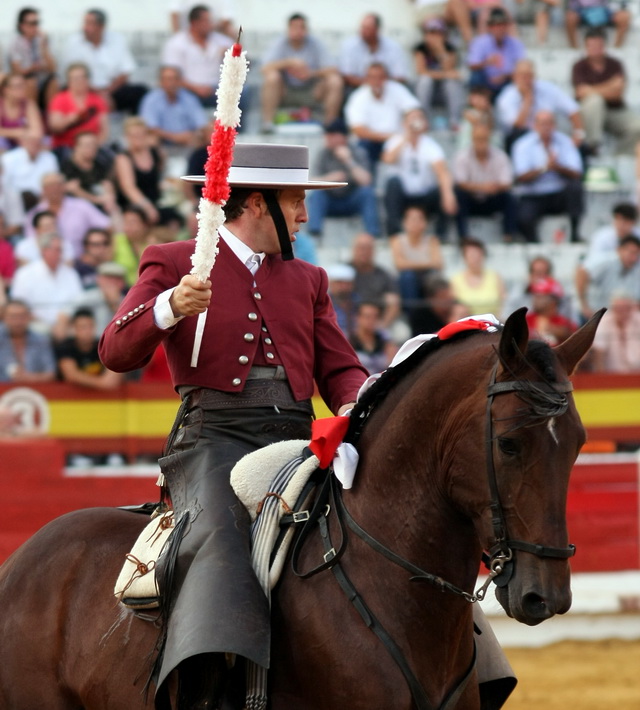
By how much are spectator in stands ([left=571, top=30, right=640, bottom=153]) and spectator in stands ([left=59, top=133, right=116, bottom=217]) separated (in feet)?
17.3

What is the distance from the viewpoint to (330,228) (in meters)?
11.2

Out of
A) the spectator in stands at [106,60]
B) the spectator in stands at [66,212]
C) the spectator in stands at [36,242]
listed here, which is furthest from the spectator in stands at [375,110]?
the spectator in stands at [36,242]

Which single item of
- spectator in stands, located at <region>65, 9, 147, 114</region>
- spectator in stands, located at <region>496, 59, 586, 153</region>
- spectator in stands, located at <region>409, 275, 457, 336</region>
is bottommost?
spectator in stands, located at <region>409, 275, 457, 336</region>

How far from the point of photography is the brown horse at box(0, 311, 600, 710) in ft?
10.3

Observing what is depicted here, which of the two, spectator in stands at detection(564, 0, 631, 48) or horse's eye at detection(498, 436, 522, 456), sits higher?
horse's eye at detection(498, 436, 522, 456)

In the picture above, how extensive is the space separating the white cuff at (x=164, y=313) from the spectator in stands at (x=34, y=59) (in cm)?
779

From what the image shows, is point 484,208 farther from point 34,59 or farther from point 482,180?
point 34,59

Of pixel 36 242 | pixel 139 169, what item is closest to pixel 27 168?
pixel 139 169

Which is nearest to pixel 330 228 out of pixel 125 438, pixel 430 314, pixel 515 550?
pixel 430 314

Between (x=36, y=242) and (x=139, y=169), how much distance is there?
1365 mm

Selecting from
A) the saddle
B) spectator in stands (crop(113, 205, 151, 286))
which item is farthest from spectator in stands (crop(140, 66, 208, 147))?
the saddle

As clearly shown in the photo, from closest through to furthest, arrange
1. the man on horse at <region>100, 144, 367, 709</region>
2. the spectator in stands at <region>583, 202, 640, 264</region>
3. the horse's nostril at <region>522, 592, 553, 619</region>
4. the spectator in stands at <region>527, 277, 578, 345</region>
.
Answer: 1. the horse's nostril at <region>522, 592, 553, 619</region>
2. the man on horse at <region>100, 144, 367, 709</region>
3. the spectator in stands at <region>527, 277, 578, 345</region>
4. the spectator in stands at <region>583, 202, 640, 264</region>

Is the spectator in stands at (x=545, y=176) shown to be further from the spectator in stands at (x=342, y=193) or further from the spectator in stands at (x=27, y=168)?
the spectator in stands at (x=27, y=168)

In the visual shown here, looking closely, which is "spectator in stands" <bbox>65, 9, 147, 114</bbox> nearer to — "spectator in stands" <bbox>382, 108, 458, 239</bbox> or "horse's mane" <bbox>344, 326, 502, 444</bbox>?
"spectator in stands" <bbox>382, 108, 458, 239</bbox>
